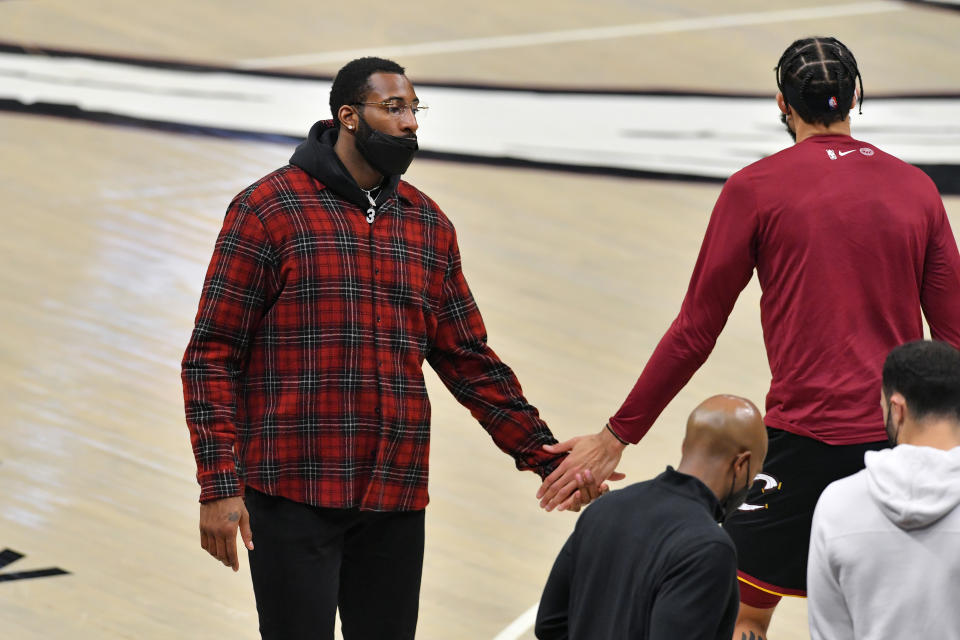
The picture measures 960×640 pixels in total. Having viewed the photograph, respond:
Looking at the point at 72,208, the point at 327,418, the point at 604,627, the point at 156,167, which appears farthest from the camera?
the point at 156,167

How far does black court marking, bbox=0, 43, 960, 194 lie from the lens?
202 inches

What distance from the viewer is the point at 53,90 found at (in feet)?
18.4

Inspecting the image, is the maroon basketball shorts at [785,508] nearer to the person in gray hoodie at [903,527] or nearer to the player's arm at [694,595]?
the person in gray hoodie at [903,527]

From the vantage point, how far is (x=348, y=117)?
2.33m

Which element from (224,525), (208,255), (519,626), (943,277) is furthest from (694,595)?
(208,255)

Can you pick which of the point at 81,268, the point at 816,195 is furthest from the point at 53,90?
the point at 816,195

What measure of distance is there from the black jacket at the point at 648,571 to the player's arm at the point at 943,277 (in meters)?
0.78

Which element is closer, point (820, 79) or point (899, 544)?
point (899, 544)

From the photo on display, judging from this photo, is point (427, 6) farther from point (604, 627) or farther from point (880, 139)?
point (604, 627)

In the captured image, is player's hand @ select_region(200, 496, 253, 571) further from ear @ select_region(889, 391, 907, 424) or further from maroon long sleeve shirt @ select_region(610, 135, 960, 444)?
ear @ select_region(889, 391, 907, 424)

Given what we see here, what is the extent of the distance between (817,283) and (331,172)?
854 mm

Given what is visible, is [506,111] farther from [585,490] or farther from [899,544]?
[899,544]

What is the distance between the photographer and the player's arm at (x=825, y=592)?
178 centimetres

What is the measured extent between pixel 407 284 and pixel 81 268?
2.55m
